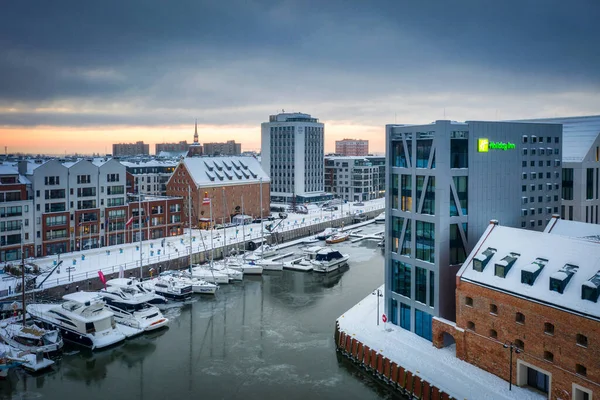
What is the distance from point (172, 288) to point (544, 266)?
36329 millimetres

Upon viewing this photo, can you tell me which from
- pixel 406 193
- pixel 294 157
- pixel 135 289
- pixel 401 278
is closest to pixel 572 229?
pixel 406 193

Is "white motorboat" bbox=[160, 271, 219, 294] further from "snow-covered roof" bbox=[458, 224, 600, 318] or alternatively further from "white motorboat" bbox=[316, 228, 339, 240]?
"white motorboat" bbox=[316, 228, 339, 240]

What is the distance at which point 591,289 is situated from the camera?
1039 inches

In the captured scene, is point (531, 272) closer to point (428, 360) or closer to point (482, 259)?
point (482, 259)

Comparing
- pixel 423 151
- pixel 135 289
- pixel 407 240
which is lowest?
pixel 135 289

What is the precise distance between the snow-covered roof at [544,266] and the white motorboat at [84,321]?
28.3m

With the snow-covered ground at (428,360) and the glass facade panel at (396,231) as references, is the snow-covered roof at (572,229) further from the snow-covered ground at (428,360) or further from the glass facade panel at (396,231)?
the snow-covered ground at (428,360)

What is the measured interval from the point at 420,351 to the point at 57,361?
26887 mm

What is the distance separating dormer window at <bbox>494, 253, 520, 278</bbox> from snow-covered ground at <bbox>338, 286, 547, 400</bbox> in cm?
633

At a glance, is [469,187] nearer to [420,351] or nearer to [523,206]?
[523,206]

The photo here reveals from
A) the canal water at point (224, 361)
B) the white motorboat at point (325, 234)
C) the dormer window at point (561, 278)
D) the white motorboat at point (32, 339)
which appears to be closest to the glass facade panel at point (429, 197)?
the dormer window at point (561, 278)

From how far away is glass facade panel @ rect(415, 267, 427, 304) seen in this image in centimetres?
3859

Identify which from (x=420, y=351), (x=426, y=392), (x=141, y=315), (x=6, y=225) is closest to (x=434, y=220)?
(x=420, y=351)

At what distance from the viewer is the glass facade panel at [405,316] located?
40.2 metres
